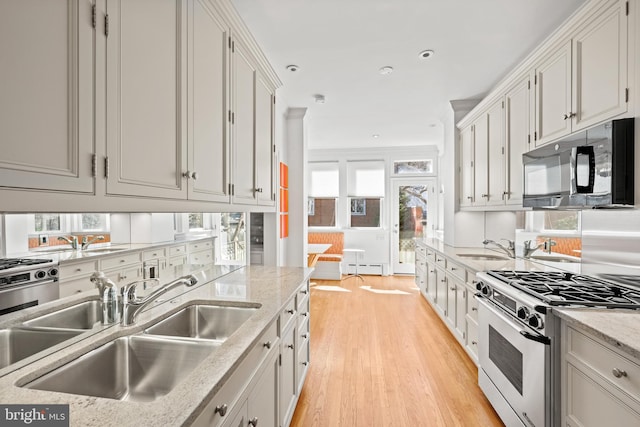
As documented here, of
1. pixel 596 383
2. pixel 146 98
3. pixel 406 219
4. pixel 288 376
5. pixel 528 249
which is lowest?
pixel 288 376

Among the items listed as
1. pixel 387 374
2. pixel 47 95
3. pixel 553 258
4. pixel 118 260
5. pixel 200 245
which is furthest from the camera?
pixel 553 258

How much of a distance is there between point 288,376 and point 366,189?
5293 mm

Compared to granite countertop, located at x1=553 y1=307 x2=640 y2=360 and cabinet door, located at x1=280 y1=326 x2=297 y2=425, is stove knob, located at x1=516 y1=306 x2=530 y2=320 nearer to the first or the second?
granite countertop, located at x1=553 y1=307 x2=640 y2=360

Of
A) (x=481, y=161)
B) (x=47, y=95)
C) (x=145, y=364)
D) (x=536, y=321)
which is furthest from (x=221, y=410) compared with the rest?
(x=481, y=161)

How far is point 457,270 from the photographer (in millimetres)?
3027

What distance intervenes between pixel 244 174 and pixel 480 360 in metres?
2.16

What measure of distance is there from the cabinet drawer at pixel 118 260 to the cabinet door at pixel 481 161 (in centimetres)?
318

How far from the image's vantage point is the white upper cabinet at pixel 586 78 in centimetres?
159

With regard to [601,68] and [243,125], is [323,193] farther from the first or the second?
[601,68]

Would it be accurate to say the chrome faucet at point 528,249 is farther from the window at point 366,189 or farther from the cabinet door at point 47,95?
the window at point 366,189

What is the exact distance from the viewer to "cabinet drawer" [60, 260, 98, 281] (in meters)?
1.23

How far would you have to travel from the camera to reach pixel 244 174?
189 cm

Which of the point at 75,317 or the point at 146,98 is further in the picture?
the point at 75,317

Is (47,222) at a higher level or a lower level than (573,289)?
higher
